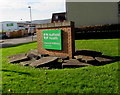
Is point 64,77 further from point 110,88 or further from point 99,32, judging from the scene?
point 99,32

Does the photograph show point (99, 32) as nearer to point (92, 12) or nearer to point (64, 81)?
point (92, 12)

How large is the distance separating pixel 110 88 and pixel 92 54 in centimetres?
408

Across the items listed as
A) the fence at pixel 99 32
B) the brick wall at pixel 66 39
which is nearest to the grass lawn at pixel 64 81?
the brick wall at pixel 66 39

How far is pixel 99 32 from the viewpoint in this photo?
19469 mm

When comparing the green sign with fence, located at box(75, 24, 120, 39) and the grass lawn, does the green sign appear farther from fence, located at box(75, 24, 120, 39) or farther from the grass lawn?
fence, located at box(75, 24, 120, 39)

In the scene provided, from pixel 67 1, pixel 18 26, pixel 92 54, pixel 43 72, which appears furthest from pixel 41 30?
pixel 18 26

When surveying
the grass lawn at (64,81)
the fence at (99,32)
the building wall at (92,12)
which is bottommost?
the grass lawn at (64,81)

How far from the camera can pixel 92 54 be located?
349 inches

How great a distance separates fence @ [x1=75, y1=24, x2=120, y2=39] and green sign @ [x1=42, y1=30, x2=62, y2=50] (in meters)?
10.9

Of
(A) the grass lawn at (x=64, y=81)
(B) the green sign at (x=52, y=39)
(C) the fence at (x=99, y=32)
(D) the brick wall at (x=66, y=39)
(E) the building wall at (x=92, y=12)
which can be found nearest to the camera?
(A) the grass lawn at (x=64, y=81)

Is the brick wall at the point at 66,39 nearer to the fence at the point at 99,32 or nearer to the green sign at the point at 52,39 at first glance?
the green sign at the point at 52,39

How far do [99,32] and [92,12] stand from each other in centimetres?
369

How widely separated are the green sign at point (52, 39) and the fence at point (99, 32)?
10860mm

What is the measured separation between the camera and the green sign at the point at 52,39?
8.77 metres
